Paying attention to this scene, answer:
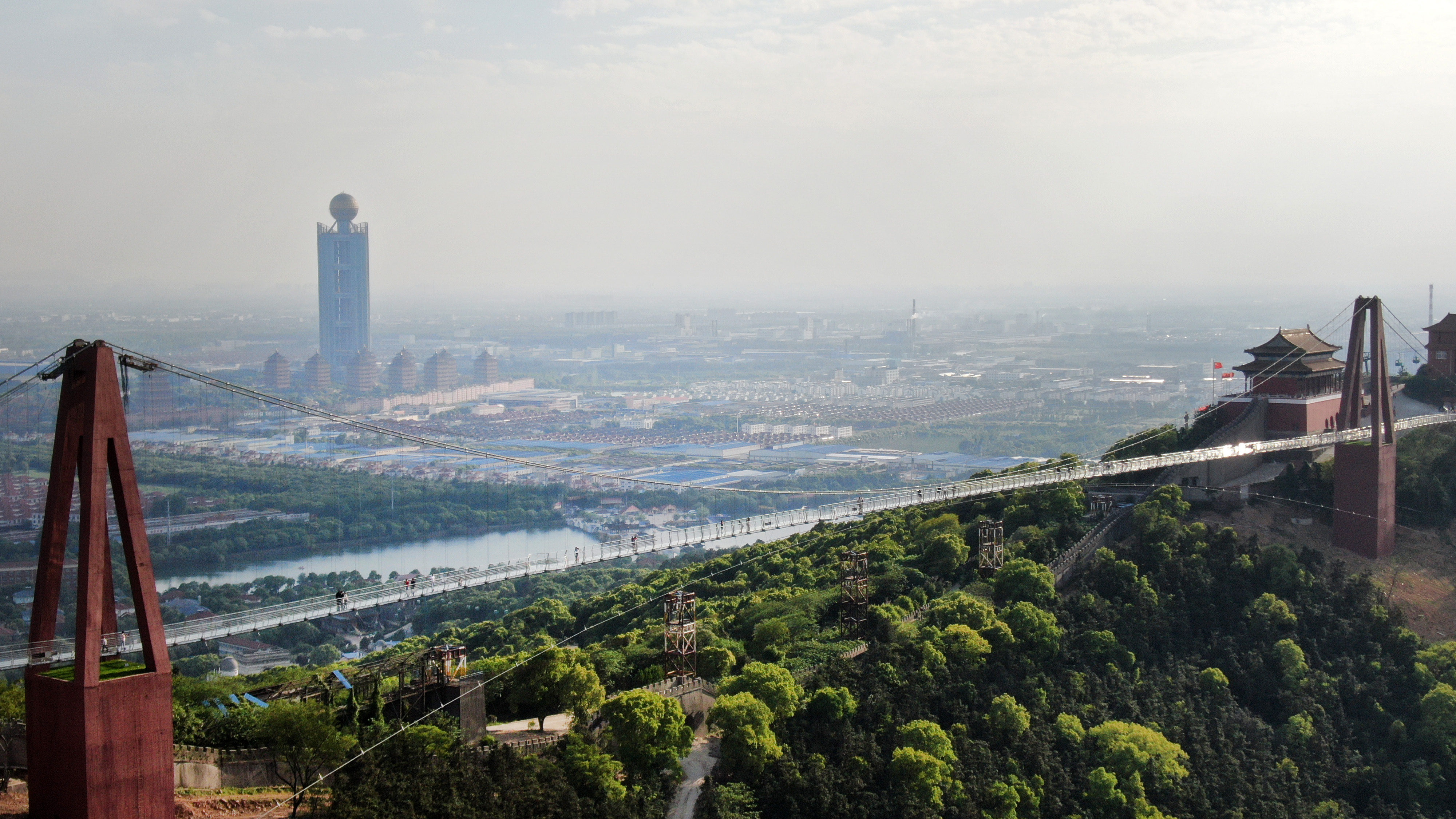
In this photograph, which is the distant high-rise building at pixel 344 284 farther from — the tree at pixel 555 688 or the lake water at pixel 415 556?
the tree at pixel 555 688

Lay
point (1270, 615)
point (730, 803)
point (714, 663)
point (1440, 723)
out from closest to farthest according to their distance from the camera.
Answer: point (730, 803), point (714, 663), point (1440, 723), point (1270, 615)

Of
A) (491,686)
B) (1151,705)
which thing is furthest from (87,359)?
(1151,705)

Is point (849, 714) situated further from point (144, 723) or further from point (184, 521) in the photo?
point (184, 521)

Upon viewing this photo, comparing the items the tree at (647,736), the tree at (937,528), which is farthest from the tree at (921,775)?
the tree at (937,528)

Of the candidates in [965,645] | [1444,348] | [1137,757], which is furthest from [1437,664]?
[1444,348]

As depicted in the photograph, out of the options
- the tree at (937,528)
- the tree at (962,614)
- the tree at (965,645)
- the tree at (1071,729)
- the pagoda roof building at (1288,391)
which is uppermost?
the pagoda roof building at (1288,391)

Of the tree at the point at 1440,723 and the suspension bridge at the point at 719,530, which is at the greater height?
the suspension bridge at the point at 719,530

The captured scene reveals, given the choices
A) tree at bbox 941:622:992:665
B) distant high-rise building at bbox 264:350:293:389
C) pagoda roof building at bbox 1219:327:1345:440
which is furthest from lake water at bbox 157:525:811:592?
distant high-rise building at bbox 264:350:293:389

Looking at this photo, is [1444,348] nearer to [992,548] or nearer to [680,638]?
[992,548]
